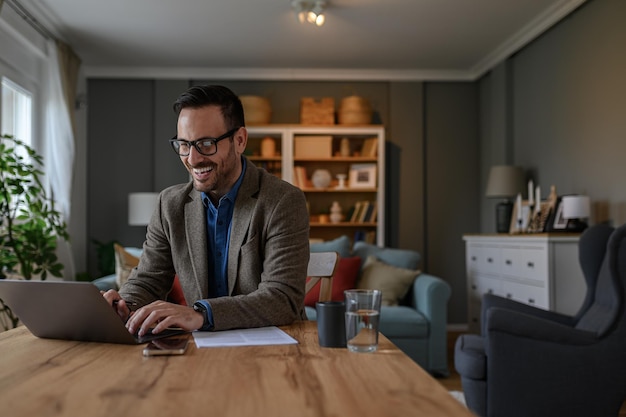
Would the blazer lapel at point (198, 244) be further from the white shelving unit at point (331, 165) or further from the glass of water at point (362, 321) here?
the white shelving unit at point (331, 165)

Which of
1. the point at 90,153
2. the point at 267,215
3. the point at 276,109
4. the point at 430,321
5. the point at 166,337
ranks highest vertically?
the point at 276,109

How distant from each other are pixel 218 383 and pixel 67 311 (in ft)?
1.64

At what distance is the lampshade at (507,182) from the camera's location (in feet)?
17.9

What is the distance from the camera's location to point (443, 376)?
→ 461 centimetres

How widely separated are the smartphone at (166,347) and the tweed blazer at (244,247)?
1.04 ft

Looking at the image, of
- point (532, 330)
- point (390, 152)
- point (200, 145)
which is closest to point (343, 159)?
point (390, 152)

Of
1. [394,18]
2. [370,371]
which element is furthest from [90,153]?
[370,371]

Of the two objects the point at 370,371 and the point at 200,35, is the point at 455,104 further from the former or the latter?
the point at 370,371

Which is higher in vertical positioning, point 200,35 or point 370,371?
point 200,35

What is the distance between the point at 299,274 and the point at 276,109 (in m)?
5.24

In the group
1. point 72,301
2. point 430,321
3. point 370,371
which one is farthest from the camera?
point 430,321

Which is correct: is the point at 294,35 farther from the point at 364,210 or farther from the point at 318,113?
the point at 364,210

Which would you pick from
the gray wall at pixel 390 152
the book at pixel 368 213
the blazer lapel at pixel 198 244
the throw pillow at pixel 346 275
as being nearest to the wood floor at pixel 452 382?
the throw pillow at pixel 346 275

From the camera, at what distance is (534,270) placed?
13.8ft
